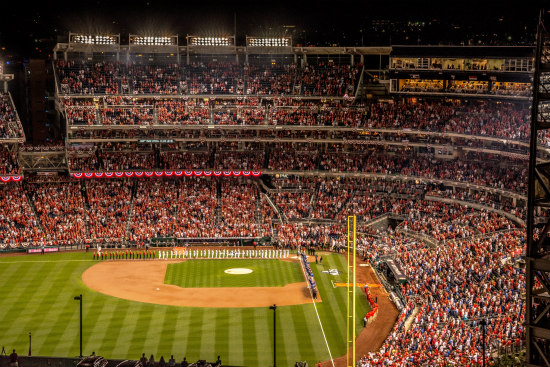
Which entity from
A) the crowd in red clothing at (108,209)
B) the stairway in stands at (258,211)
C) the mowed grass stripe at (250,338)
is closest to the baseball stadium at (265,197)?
the mowed grass stripe at (250,338)

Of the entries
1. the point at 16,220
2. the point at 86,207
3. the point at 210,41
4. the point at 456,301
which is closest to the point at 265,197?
the point at 86,207

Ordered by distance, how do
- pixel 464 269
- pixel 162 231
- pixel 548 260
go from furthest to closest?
pixel 162 231 → pixel 464 269 → pixel 548 260

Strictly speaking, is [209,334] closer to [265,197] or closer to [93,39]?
[265,197]

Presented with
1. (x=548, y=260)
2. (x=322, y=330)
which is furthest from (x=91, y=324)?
(x=548, y=260)

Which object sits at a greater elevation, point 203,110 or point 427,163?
point 203,110

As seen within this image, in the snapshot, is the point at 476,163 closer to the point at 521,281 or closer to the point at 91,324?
the point at 521,281

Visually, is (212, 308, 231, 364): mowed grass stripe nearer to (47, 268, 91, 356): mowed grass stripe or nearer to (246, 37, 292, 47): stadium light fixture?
(47, 268, 91, 356): mowed grass stripe

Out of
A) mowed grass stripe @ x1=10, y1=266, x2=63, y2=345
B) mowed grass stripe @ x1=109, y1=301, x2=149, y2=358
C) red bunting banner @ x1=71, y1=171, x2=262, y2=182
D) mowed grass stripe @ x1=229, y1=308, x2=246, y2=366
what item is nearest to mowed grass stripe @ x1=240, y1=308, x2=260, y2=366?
mowed grass stripe @ x1=229, y1=308, x2=246, y2=366
